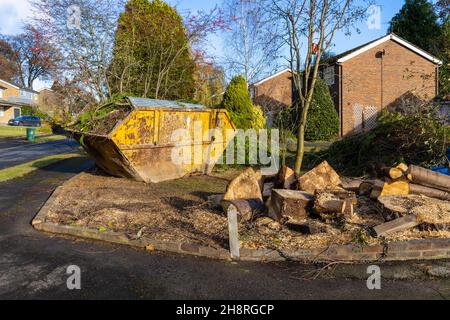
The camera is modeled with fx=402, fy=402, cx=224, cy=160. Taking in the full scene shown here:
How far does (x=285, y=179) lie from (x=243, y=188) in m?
0.98

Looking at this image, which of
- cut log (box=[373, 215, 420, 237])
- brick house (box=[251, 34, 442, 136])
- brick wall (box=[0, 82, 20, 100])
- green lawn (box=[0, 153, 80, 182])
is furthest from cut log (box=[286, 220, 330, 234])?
brick wall (box=[0, 82, 20, 100])

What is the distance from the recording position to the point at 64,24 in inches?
537

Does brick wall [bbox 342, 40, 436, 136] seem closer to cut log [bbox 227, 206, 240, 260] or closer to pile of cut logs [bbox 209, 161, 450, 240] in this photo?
pile of cut logs [bbox 209, 161, 450, 240]

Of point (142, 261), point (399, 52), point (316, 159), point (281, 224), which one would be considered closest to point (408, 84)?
point (399, 52)

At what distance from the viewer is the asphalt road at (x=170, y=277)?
3.88m

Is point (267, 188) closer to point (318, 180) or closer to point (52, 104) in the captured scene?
point (318, 180)

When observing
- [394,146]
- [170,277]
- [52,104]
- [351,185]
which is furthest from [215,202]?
[52,104]

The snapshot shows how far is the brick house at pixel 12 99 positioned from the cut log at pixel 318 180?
58591mm

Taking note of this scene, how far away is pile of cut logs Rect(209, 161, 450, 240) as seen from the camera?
225 inches

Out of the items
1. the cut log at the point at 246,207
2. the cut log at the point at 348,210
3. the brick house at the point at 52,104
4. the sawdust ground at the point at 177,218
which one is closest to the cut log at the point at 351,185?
the sawdust ground at the point at 177,218

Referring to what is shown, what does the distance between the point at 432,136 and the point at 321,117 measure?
15170 millimetres

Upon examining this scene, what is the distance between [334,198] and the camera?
5965mm

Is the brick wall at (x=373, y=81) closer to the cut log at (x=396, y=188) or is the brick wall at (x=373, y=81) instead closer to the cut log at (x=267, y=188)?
the cut log at (x=267, y=188)
